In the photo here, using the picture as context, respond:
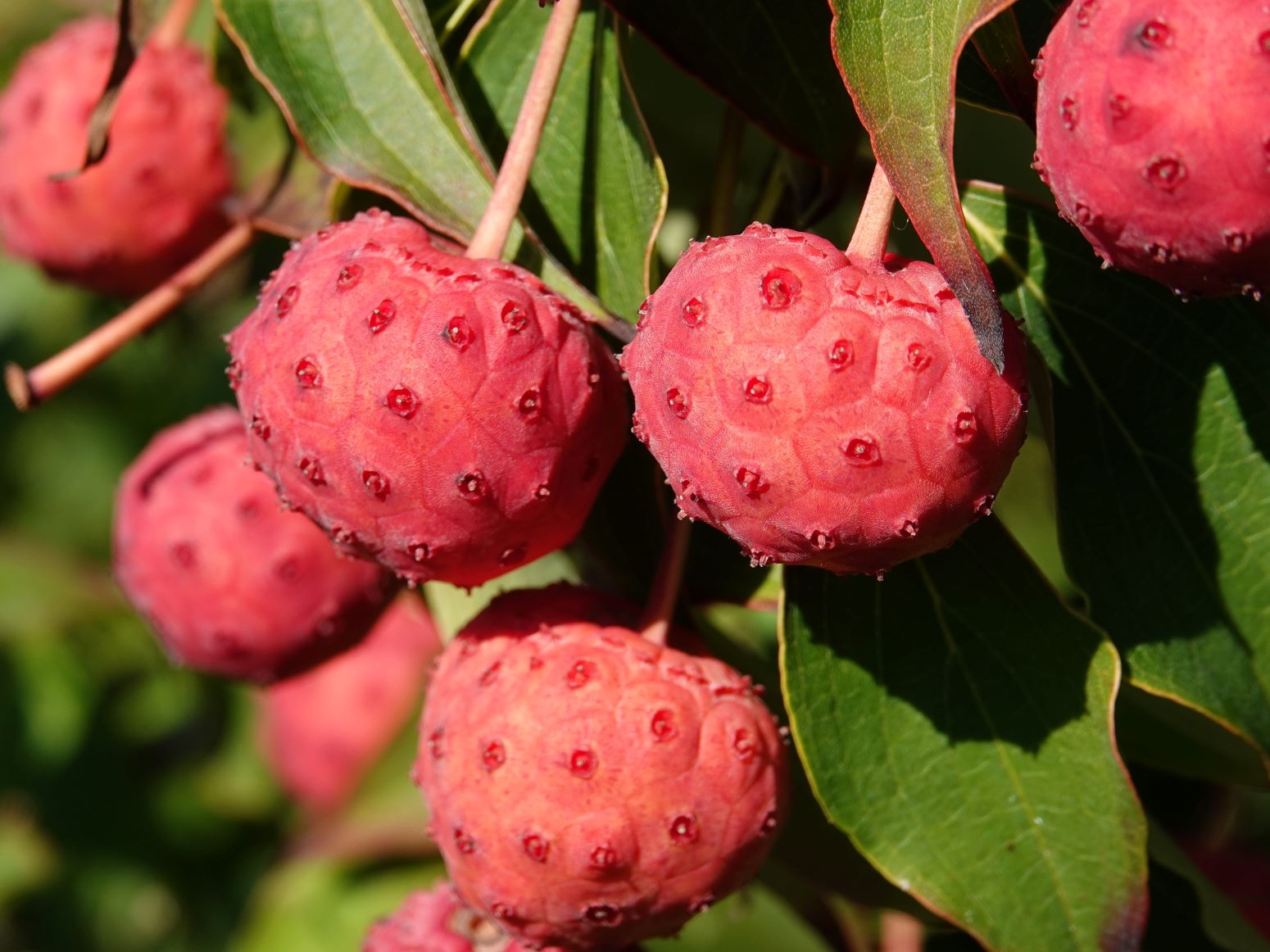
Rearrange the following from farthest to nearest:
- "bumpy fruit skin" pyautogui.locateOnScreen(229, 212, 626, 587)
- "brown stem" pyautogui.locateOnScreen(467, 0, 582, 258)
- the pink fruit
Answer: the pink fruit
"brown stem" pyautogui.locateOnScreen(467, 0, 582, 258)
"bumpy fruit skin" pyautogui.locateOnScreen(229, 212, 626, 587)

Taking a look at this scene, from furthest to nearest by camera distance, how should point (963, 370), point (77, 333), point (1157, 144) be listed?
1. point (77, 333)
2. point (963, 370)
3. point (1157, 144)

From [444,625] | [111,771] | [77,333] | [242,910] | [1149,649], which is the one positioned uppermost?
[1149,649]

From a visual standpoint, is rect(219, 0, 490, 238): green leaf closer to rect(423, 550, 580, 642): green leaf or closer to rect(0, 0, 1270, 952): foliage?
rect(0, 0, 1270, 952): foliage

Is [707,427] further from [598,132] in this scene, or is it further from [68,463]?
[68,463]

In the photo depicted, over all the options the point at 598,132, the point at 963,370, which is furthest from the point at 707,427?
the point at 598,132

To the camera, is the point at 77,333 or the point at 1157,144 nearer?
the point at 1157,144

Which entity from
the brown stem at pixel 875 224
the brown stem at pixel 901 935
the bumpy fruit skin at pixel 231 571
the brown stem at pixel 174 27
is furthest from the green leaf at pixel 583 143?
the brown stem at pixel 901 935

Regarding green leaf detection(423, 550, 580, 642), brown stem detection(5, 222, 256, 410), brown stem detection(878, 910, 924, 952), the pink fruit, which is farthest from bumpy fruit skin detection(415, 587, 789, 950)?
the pink fruit

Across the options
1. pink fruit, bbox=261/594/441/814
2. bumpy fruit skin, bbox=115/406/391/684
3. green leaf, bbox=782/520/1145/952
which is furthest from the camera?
pink fruit, bbox=261/594/441/814
